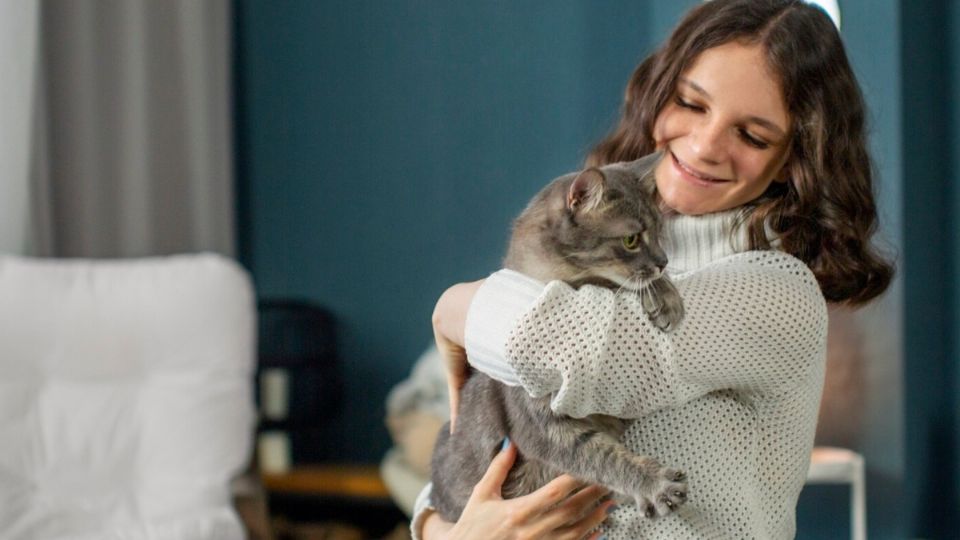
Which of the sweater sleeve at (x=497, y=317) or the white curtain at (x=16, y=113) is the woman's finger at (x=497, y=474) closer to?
the sweater sleeve at (x=497, y=317)

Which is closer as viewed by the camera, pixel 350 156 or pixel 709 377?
pixel 709 377

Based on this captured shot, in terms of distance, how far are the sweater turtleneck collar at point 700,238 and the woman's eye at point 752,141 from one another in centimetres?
9

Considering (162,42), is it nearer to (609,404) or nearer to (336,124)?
(336,124)

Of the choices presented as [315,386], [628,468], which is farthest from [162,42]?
[628,468]

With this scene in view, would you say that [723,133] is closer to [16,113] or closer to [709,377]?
[709,377]

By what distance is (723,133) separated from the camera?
1279 mm

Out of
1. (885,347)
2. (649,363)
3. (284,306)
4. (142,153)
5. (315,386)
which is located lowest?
(315,386)

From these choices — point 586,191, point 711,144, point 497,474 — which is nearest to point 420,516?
point 497,474

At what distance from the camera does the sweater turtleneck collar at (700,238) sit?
132 cm

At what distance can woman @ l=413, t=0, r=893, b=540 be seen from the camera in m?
1.08

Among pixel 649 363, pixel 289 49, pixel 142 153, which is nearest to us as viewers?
pixel 649 363

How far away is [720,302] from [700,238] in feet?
0.82

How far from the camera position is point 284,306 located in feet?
12.3

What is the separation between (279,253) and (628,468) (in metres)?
2.96
